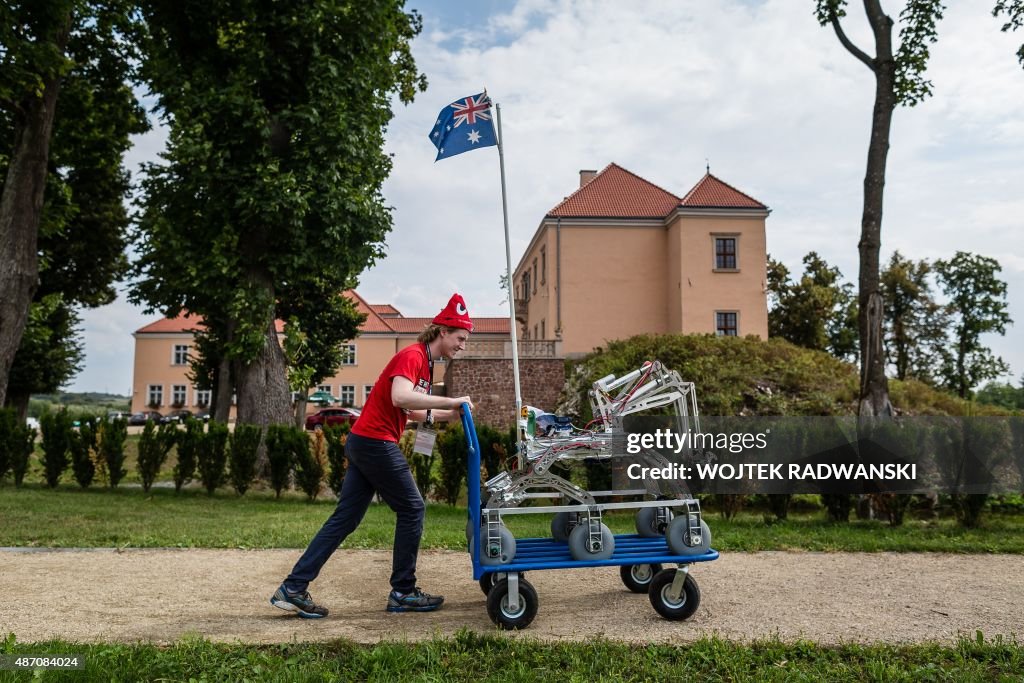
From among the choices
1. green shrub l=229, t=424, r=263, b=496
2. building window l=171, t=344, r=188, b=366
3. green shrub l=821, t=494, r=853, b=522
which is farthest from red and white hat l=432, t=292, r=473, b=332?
building window l=171, t=344, r=188, b=366

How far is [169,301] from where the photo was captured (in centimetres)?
2077

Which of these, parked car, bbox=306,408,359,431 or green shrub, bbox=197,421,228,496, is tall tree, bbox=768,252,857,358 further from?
green shrub, bbox=197,421,228,496

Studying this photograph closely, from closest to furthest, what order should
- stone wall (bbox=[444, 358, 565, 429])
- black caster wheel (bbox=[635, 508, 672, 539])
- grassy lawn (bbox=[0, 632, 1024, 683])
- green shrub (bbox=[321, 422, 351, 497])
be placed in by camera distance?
grassy lawn (bbox=[0, 632, 1024, 683]) → black caster wheel (bbox=[635, 508, 672, 539]) → green shrub (bbox=[321, 422, 351, 497]) → stone wall (bbox=[444, 358, 565, 429])

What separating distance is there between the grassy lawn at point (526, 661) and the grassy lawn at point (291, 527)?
3897 millimetres

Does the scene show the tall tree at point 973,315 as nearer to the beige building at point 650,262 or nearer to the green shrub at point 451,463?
the beige building at point 650,262

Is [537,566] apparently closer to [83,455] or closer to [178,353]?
[83,455]

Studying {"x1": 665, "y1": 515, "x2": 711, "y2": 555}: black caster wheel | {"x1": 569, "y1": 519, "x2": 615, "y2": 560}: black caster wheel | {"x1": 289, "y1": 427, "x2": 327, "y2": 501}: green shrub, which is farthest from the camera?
{"x1": 289, "y1": 427, "x2": 327, "y2": 501}: green shrub

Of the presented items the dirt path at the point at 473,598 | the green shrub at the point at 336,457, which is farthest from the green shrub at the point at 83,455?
the dirt path at the point at 473,598

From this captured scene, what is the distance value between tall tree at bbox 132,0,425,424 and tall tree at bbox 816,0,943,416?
915cm

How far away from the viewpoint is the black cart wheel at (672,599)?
5266 mm

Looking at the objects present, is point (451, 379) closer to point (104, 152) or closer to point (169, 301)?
point (169, 301)

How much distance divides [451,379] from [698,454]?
26.4m

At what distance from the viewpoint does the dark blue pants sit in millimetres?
5410

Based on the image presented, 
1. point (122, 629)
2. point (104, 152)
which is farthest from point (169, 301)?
point (122, 629)
